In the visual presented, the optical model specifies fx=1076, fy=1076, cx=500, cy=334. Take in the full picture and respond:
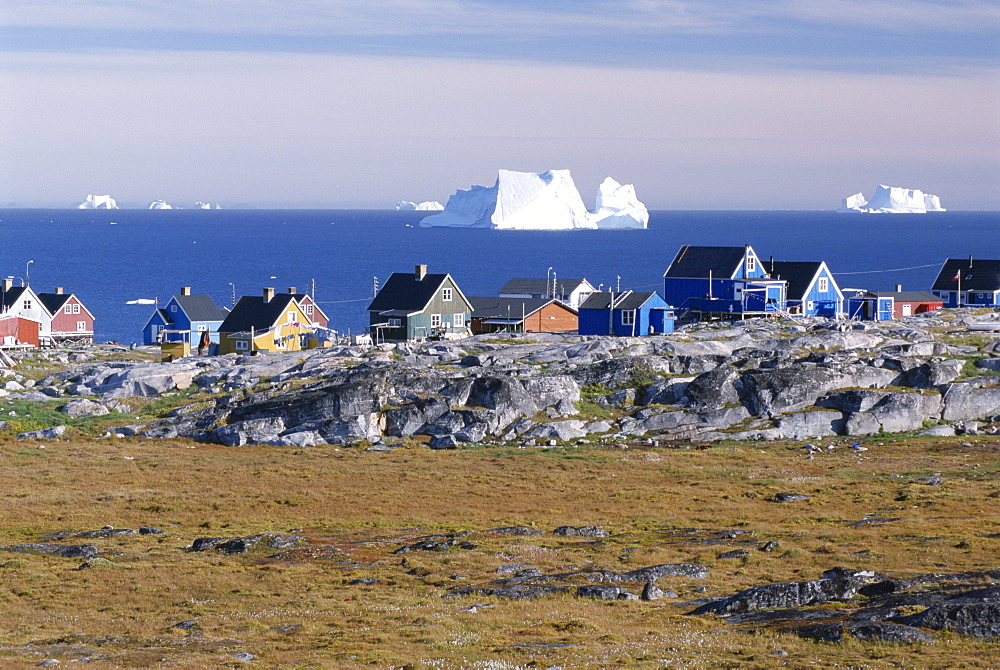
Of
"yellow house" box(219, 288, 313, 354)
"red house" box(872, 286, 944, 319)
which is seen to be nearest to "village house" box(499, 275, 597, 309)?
"yellow house" box(219, 288, 313, 354)

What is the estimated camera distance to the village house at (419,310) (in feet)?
300

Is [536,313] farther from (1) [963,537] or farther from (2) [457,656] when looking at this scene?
(2) [457,656]

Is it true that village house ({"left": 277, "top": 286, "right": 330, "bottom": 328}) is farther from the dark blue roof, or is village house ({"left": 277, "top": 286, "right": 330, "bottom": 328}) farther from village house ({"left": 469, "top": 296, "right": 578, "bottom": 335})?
the dark blue roof

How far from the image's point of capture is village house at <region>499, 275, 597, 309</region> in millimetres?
105688

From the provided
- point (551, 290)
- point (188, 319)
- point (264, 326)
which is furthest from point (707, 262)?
point (188, 319)

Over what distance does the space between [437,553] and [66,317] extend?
90451 mm

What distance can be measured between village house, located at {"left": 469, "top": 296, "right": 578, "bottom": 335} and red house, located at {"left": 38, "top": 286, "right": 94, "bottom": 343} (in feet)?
148

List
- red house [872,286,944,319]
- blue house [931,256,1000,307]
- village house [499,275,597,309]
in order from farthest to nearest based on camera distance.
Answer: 1. blue house [931,256,1000,307]
2. red house [872,286,944,319]
3. village house [499,275,597,309]

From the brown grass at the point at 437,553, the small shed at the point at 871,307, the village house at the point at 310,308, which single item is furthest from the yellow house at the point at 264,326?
the small shed at the point at 871,307

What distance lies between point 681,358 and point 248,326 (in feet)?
129

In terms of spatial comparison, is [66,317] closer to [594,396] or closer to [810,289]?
[594,396]

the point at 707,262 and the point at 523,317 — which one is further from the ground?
the point at 707,262

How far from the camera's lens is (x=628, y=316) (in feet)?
299

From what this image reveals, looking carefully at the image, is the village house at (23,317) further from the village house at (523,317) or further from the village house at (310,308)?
the village house at (523,317)
